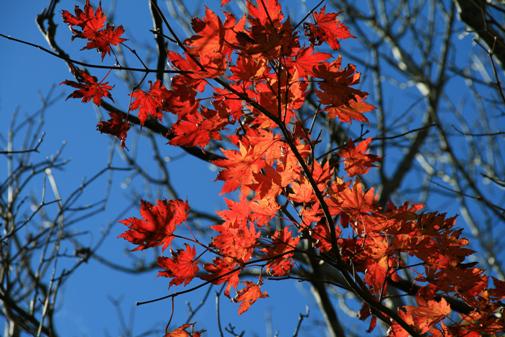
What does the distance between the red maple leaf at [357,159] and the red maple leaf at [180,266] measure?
22.4 inches

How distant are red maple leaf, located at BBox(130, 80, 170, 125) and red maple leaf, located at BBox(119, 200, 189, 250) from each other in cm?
35

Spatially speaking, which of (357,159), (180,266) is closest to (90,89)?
(180,266)

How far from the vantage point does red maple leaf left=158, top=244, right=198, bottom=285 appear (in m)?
1.40

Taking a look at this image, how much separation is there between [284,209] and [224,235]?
7.7 inches

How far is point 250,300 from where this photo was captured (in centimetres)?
153

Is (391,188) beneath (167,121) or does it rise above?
beneath

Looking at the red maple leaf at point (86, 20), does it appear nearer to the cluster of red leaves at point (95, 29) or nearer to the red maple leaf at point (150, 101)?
the cluster of red leaves at point (95, 29)

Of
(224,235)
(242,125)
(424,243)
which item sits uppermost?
(242,125)

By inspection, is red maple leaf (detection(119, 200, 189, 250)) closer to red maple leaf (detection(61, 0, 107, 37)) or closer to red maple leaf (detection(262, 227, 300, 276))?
red maple leaf (detection(262, 227, 300, 276))

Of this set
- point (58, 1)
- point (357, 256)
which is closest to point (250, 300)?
point (357, 256)

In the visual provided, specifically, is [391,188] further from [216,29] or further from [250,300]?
[216,29]

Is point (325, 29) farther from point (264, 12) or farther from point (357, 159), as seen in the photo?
point (357, 159)

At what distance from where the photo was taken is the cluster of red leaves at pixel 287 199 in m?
1.32

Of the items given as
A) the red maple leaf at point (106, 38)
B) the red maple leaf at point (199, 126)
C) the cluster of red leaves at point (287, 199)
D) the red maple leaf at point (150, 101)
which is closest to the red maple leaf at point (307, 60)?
the cluster of red leaves at point (287, 199)
